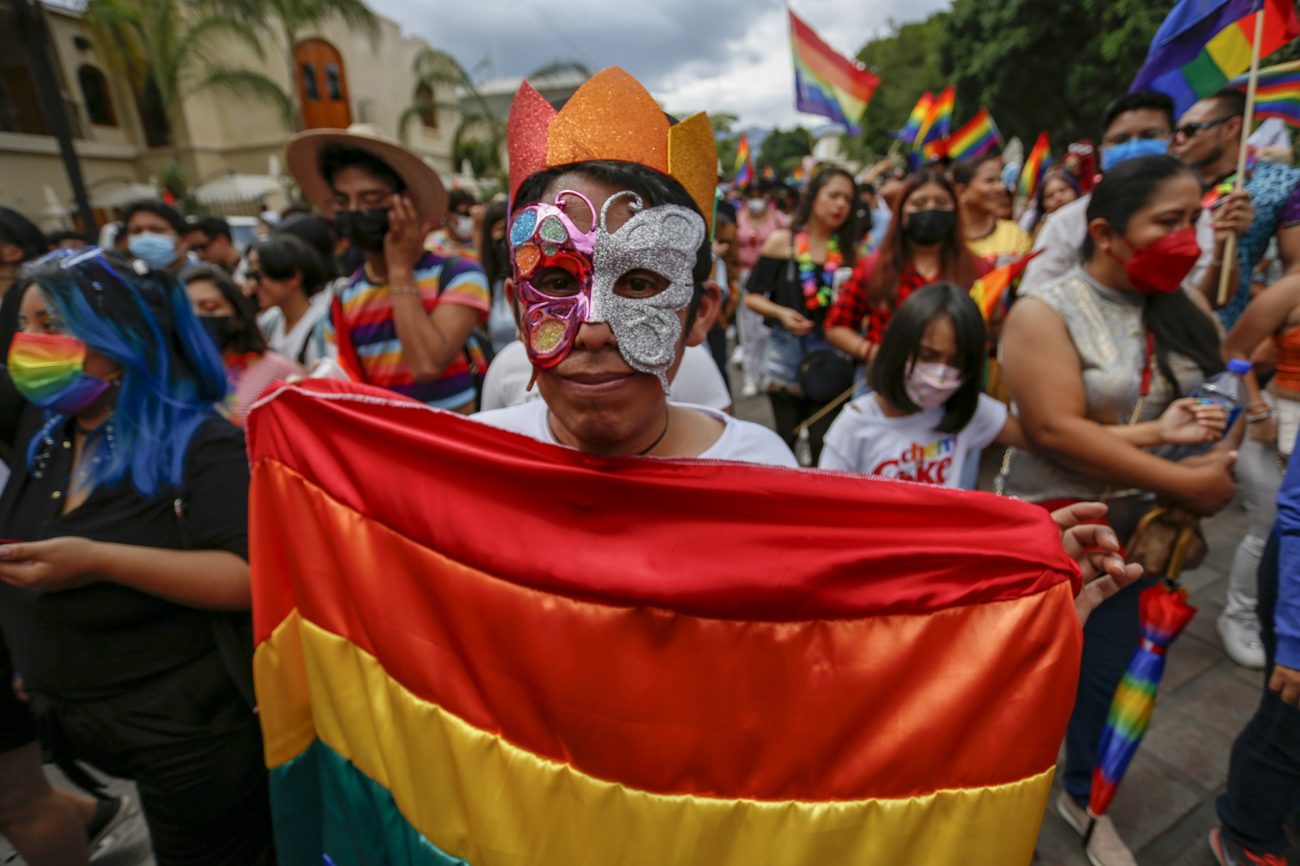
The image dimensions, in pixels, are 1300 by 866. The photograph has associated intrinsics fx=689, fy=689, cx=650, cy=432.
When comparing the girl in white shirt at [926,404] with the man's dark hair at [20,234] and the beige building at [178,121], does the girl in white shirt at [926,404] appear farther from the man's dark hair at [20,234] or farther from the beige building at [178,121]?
the beige building at [178,121]

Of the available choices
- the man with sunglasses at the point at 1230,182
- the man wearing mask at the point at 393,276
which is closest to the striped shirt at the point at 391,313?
the man wearing mask at the point at 393,276

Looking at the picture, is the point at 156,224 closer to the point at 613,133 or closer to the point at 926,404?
the point at 613,133

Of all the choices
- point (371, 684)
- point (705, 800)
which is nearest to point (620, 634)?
point (705, 800)

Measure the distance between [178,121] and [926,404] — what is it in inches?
1088

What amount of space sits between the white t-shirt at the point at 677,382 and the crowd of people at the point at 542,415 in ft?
0.03

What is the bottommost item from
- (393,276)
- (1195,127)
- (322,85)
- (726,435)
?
(726,435)

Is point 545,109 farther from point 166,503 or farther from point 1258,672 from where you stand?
point 1258,672

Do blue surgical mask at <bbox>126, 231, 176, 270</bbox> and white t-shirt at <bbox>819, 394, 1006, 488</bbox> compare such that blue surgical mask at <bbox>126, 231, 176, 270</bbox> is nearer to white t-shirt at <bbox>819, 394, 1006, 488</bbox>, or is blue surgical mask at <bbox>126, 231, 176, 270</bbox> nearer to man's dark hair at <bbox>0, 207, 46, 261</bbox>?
man's dark hair at <bbox>0, 207, 46, 261</bbox>

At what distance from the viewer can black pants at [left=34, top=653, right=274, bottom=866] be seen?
5.68ft

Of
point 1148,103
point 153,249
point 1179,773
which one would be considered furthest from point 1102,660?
point 153,249

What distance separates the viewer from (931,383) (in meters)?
2.32

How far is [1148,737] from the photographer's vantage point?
107 inches

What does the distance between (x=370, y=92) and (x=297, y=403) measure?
3178 cm

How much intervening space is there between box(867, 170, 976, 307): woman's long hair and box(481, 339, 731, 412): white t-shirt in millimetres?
1562
